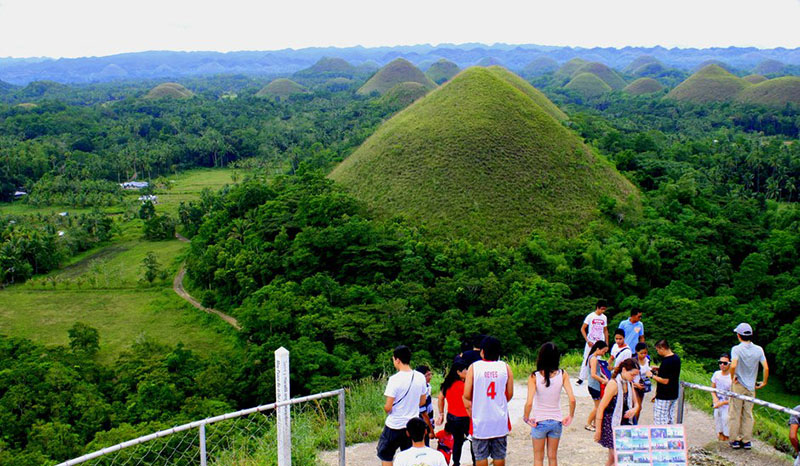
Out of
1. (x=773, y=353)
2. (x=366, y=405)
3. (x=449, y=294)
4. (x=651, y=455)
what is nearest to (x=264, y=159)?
(x=449, y=294)

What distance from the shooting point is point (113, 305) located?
23.9 metres

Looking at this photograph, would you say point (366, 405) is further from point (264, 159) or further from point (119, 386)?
point (264, 159)

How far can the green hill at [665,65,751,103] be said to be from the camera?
7900 cm

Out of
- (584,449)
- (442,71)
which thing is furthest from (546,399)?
(442,71)

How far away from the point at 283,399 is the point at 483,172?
22366 millimetres

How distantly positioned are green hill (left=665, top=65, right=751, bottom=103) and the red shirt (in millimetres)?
84145

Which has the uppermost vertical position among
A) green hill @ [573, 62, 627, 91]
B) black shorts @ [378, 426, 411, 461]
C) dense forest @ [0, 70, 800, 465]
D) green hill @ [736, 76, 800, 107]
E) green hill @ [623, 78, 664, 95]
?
green hill @ [573, 62, 627, 91]

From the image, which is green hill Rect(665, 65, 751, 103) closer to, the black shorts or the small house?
the small house

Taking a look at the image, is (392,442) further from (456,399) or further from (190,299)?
(190,299)

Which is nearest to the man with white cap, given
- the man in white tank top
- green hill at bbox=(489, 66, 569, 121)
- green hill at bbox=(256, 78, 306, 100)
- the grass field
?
the man in white tank top

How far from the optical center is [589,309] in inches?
656

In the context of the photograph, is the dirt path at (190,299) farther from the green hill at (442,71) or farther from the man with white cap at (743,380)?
the green hill at (442,71)

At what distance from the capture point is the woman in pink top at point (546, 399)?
5.19m

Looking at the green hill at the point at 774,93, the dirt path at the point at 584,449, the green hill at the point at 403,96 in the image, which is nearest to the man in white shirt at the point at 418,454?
the dirt path at the point at 584,449
